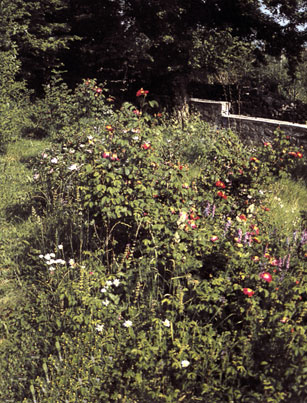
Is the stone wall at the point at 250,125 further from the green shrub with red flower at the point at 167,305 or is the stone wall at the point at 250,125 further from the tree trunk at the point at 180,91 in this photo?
the green shrub with red flower at the point at 167,305

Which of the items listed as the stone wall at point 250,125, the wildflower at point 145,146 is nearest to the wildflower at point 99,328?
the wildflower at point 145,146

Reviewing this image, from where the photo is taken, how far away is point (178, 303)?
96.3 inches

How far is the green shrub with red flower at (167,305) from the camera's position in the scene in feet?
7.10

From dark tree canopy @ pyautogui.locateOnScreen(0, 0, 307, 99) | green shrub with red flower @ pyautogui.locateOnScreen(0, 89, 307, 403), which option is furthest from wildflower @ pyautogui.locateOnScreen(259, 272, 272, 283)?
dark tree canopy @ pyautogui.locateOnScreen(0, 0, 307, 99)

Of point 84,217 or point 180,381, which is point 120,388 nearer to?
point 180,381

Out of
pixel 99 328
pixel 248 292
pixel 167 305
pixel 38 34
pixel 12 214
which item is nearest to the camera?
pixel 248 292

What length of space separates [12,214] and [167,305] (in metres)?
2.66

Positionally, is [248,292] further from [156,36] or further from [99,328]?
[156,36]

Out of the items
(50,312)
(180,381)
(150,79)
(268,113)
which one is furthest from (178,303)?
(268,113)

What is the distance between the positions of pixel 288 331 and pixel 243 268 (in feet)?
1.70

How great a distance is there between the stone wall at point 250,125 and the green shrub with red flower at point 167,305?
3534 mm

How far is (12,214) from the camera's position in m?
4.68

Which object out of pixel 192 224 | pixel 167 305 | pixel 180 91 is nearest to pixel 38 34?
pixel 180 91

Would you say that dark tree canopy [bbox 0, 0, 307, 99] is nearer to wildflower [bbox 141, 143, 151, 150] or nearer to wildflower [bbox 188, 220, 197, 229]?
wildflower [bbox 141, 143, 151, 150]
